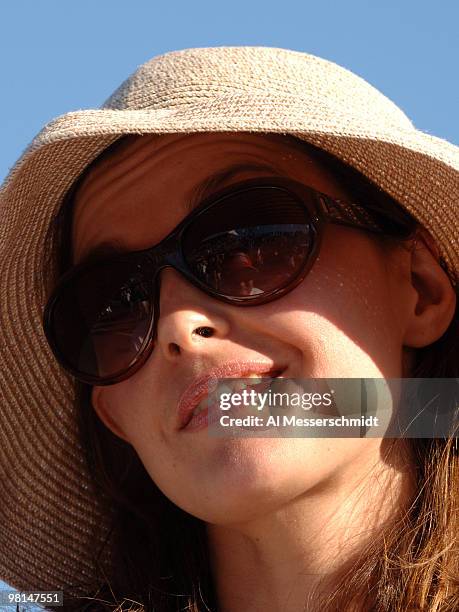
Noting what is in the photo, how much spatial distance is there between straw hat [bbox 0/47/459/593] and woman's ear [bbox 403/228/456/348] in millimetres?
28

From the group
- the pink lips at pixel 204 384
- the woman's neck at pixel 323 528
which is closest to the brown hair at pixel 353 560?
the woman's neck at pixel 323 528

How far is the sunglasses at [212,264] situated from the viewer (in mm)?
2033

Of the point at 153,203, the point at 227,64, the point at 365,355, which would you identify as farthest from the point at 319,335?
the point at 227,64

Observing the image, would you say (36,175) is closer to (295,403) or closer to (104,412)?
(104,412)

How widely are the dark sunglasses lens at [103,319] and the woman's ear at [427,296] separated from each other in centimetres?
53

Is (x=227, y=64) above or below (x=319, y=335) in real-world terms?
above

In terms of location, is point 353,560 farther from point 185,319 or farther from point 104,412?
point 104,412

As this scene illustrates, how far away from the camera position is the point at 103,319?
2285 millimetres

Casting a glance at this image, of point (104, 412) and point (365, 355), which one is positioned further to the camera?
point (104, 412)

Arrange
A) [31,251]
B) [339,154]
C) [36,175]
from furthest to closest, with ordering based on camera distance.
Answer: [31,251]
[36,175]
[339,154]

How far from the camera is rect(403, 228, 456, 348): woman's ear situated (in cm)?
223

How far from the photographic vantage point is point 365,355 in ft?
6.76

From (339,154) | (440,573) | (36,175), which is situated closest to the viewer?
(440,573)

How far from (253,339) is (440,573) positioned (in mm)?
525
